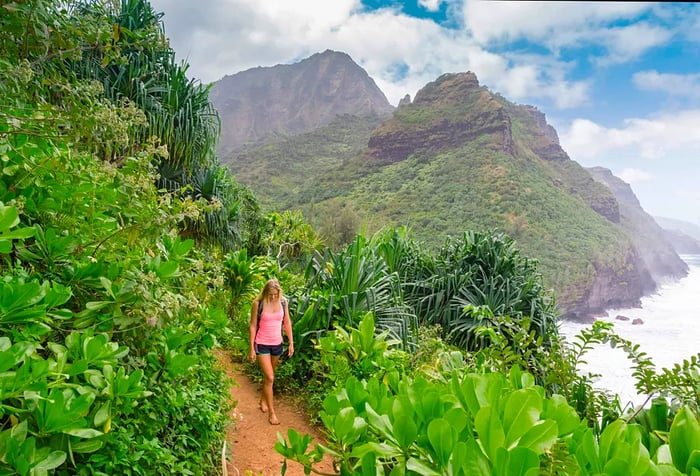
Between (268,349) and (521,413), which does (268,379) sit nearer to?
(268,349)

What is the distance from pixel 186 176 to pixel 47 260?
5.95 m

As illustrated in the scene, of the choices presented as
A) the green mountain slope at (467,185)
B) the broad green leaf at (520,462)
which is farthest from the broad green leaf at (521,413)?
the green mountain slope at (467,185)

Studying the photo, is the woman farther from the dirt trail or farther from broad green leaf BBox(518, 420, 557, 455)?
broad green leaf BBox(518, 420, 557, 455)

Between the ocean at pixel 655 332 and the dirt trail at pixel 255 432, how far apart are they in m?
7.43

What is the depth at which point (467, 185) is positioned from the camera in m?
33.4

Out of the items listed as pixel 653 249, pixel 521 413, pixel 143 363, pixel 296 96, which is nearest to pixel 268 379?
pixel 143 363

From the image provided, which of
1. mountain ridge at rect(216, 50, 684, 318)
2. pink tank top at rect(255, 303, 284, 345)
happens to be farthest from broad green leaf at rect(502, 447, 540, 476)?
mountain ridge at rect(216, 50, 684, 318)

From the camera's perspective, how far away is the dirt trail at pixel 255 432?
2613 millimetres

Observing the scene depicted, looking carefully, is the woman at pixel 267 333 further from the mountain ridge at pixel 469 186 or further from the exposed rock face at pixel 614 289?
the exposed rock face at pixel 614 289

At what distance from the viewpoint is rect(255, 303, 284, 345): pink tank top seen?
335 cm

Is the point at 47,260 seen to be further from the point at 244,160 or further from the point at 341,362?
the point at 244,160

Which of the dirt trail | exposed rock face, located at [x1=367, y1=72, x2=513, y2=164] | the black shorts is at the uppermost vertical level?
exposed rock face, located at [x1=367, y1=72, x2=513, y2=164]

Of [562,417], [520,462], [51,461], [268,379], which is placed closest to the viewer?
[520,462]

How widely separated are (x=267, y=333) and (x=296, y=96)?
88.5 m
